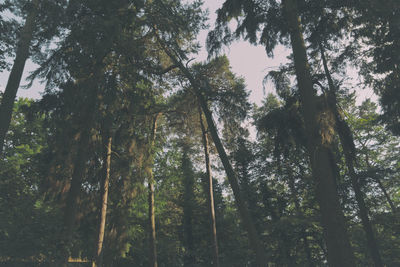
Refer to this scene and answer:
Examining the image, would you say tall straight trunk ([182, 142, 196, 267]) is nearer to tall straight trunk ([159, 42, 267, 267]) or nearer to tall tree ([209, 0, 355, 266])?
tall straight trunk ([159, 42, 267, 267])

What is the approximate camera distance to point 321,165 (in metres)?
6.64

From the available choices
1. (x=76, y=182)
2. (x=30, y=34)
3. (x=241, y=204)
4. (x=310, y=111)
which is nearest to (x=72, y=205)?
(x=76, y=182)

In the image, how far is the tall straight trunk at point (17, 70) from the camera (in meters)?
7.96

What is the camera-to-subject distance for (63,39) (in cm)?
988

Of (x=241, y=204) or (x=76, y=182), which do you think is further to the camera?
(x=241, y=204)

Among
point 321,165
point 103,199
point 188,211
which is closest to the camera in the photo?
point 321,165

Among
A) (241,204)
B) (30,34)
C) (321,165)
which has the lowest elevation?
(241,204)

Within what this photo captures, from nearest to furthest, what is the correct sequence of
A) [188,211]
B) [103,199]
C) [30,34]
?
Answer: 1. [30,34]
2. [103,199]
3. [188,211]

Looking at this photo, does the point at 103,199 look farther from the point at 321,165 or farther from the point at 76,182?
the point at 321,165

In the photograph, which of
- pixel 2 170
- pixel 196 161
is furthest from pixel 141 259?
pixel 2 170

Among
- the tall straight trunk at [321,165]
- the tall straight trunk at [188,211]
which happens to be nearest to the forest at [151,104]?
the tall straight trunk at [321,165]

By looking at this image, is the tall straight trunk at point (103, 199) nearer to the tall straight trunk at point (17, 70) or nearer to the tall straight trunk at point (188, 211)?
the tall straight trunk at point (17, 70)

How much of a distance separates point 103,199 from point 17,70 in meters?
5.97

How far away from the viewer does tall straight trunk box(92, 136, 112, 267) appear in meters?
10.7
